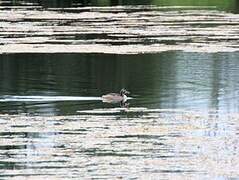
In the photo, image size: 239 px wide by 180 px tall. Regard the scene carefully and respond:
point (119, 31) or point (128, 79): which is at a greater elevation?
point (119, 31)

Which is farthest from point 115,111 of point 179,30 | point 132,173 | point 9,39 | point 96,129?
point 179,30

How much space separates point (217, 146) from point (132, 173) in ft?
7.04

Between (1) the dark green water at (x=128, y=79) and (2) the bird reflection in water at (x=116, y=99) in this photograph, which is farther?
(2) the bird reflection in water at (x=116, y=99)

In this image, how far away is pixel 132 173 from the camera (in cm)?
1228

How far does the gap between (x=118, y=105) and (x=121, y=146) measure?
4802mm

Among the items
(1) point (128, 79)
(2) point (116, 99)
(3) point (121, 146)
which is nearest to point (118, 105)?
(2) point (116, 99)

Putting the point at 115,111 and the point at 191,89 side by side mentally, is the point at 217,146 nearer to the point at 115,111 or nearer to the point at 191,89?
the point at 115,111

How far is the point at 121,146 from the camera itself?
551 inches

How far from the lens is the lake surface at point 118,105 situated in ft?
42.6

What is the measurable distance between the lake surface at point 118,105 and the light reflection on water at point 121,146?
0.6 inches

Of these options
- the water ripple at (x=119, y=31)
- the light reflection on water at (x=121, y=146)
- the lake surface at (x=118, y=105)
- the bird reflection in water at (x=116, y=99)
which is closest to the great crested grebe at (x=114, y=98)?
the bird reflection in water at (x=116, y=99)

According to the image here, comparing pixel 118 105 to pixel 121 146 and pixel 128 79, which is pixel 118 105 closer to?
pixel 121 146

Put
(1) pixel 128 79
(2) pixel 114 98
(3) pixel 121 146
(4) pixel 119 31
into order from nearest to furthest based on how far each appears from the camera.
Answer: (3) pixel 121 146, (2) pixel 114 98, (1) pixel 128 79, (4) pixel 119 31

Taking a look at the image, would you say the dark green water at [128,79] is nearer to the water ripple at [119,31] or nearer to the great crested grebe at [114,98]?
the great crested grebe at [114,98]
